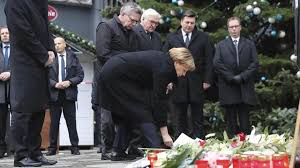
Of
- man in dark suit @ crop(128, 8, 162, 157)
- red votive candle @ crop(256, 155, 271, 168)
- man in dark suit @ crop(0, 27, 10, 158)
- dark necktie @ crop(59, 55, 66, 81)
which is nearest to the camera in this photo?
red votive candle @ crop(256, 155, 271, 168)

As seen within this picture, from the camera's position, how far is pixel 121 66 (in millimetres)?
7852

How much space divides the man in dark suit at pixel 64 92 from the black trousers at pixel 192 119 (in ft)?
5.58

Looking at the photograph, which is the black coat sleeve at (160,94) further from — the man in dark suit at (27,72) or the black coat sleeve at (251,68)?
the black coat sleeve at (251,68)

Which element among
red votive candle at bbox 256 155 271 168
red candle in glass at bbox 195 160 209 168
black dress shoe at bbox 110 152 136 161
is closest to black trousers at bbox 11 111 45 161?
black dress shoe at bbox 110 152 136 161

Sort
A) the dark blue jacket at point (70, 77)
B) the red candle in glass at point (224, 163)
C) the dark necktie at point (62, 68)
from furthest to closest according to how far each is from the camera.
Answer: the dark necktie at point (62, 68) < the dark blue jacket at point (70, 77) < the red candle in glass at point (224, 163)

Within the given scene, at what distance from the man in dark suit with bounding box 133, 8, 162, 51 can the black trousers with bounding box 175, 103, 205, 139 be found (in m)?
1.02

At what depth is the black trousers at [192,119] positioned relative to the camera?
1030 centimetres

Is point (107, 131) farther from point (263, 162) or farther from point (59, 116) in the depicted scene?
point (263, 162)

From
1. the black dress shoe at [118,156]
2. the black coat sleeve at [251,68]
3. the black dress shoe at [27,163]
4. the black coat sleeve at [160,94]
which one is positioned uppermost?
the black coat sleeve at [251,68]

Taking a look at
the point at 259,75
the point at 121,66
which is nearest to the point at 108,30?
the point at 121,66

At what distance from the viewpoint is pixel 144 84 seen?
785 cm

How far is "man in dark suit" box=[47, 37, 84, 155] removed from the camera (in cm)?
1105

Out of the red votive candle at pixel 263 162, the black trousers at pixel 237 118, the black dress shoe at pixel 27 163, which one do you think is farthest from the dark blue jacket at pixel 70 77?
the red votive candle at pixel 263 162

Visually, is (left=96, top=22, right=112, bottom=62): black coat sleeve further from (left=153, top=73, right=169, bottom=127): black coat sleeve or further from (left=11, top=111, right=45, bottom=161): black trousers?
(left=153, top=73, right=169, bottom=127): black coat sleeve
